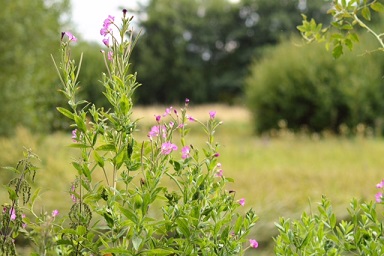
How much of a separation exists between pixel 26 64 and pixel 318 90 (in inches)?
310

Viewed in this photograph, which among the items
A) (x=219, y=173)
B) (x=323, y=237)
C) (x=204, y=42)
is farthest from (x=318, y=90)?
(x=204, y=42)

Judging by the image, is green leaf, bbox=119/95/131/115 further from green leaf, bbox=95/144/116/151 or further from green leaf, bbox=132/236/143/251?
green leaf, bbox=132/236/143/251

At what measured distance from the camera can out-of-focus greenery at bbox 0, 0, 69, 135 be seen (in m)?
13.2

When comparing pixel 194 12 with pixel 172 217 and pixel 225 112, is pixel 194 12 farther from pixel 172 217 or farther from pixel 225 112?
pixel 172 217

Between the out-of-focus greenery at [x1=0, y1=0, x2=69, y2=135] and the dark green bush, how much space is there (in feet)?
21.0

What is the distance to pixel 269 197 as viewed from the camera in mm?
6801

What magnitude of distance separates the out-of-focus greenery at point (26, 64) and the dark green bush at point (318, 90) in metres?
6.41

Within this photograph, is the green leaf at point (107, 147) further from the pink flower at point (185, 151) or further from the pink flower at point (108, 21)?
the pink flower at point (108, 21)

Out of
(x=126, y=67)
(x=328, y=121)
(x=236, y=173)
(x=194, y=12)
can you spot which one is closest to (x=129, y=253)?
(x=126, y=67)

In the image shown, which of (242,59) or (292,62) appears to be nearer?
Result: (292,62)

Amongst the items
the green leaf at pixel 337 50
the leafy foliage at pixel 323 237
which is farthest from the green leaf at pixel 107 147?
the green leaf at pixel 337 50

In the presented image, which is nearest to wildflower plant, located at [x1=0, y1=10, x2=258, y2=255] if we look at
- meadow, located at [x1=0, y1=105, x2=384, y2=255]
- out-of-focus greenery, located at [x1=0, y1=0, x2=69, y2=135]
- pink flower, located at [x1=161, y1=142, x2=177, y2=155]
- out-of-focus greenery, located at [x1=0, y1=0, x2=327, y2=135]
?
pink flower, located at [x1=161, y1=142, x2=177, y2=155]

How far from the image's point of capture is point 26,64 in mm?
13430

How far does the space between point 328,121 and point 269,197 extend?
1120 centimetres
